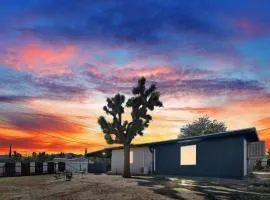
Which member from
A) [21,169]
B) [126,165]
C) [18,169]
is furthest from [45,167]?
[126,165]

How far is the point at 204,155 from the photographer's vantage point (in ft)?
123

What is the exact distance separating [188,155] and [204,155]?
2.92 m

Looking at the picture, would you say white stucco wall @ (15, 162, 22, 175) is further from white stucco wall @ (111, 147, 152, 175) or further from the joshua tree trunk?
the joshua tree trunk

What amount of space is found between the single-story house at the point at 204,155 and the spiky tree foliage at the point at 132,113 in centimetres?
405

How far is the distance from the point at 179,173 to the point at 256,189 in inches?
610

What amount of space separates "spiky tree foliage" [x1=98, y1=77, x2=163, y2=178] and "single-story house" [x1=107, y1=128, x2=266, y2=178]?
4.05 meters

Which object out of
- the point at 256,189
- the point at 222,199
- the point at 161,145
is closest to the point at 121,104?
A: the point at 161,145

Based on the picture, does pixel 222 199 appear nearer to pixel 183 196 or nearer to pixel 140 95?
pixel 183 196

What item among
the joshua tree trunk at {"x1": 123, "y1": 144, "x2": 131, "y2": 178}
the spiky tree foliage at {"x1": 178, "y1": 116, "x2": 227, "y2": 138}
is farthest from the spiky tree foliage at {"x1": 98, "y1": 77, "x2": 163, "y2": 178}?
the spiky tree foliage at {"x1": 178, "y1": 116, "x2": 227, "y2": 138}

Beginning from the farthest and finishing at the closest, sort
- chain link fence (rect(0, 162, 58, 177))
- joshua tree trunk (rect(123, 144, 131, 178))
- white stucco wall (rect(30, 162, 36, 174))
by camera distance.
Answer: white stucco wall (rect(30, 162, 36, 174)) → chain link fence (rect(0, 162, 58, 177)) → joshua tree trunk (rect(123, 144, 131, 178))

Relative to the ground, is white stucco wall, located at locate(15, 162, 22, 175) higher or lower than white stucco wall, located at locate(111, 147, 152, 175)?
lower

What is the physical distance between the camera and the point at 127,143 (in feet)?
140

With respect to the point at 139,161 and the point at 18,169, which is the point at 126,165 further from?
the point at 18,169

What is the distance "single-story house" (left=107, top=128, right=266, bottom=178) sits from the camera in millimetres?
33875
